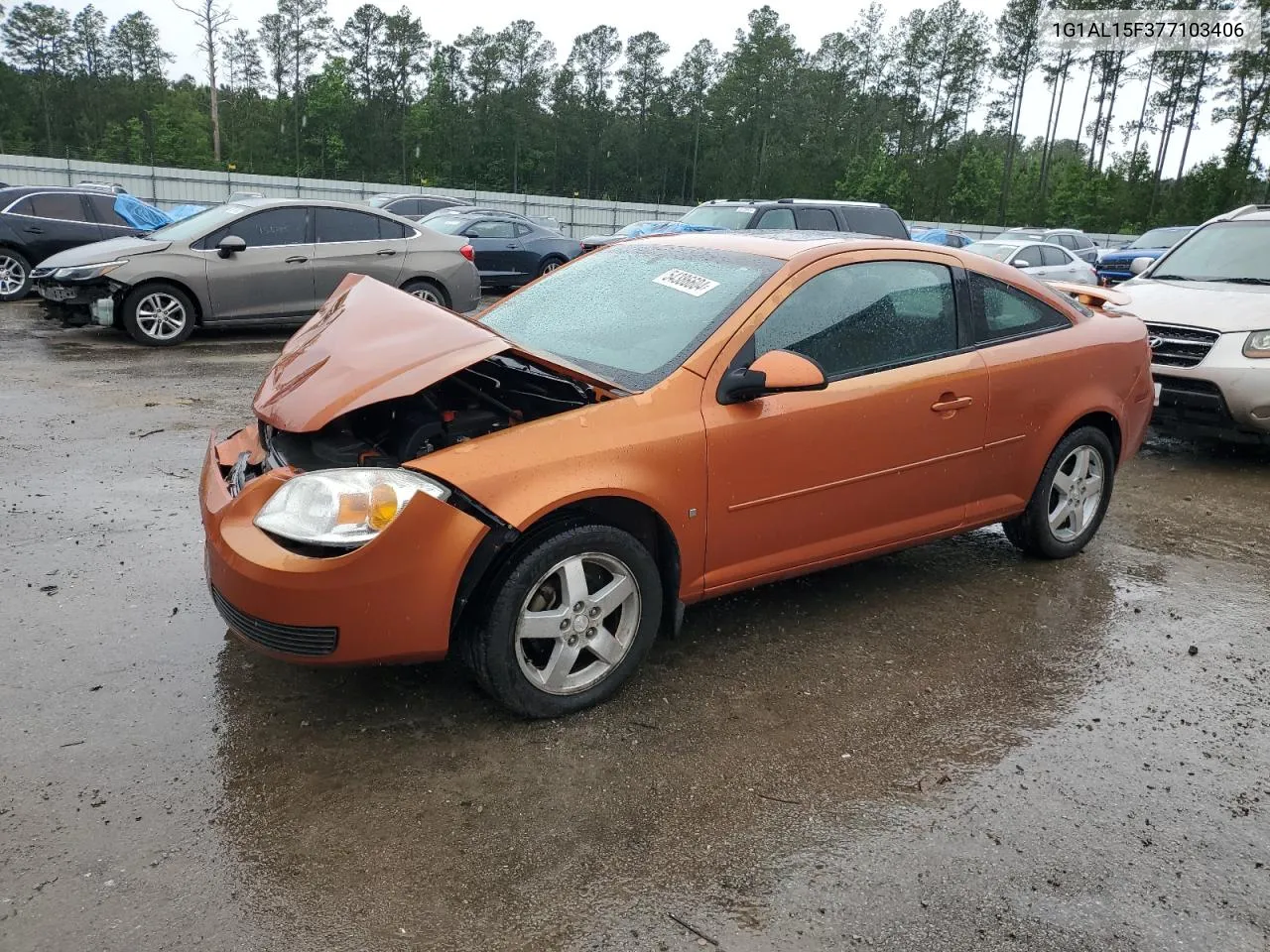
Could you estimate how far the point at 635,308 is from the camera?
154 inches

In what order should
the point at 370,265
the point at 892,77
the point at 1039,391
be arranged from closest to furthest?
the point at 1039,391
the point at 370,265
the point at 892,77

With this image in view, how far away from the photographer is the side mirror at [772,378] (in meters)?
3.39

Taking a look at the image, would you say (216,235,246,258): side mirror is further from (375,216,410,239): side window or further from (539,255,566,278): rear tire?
(539,255,566,278): rear tire

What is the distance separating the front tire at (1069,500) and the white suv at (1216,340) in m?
1.82

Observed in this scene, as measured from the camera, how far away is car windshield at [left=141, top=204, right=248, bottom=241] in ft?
33.5

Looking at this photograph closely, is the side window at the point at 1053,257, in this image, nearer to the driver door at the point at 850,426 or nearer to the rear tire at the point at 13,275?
the driver door at the point at 850,426

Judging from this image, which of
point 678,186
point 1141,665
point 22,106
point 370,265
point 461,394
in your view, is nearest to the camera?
point 461,394

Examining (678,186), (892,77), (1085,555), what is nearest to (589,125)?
(678,186)

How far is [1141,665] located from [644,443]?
235cm

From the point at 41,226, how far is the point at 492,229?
7.15 m

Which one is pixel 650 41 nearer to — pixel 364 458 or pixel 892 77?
pixel 892 77

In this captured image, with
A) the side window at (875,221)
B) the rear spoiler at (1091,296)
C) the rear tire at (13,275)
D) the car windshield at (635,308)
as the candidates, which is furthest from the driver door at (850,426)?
the rear tire at (13,275)

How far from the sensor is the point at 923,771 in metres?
3.11

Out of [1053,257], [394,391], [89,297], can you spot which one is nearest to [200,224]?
[89,297]
